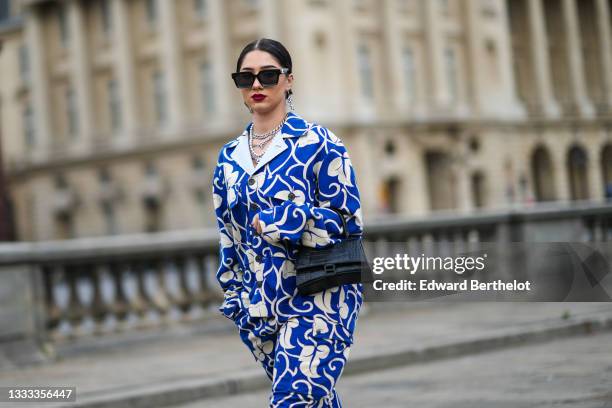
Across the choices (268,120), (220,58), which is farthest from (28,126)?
(268,120)

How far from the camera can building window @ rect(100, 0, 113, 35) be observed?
224ft

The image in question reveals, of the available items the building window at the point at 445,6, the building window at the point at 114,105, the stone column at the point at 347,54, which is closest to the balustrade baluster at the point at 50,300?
the stone column at the point at 347,54

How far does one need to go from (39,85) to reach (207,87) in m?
13.8

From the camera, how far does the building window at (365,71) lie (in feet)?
195

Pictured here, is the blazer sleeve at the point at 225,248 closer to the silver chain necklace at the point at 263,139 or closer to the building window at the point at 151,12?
the silver chain necklace at the point at 263,139

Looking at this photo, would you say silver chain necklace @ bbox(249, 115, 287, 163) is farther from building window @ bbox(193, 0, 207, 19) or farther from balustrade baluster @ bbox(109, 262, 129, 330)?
building window @ bbox(193, 0, 207, 19)

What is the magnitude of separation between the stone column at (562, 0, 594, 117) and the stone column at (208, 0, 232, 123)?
24.1 m

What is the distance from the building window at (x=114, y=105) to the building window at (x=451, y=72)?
16.9m

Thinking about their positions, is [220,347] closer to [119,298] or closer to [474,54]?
[119,298]

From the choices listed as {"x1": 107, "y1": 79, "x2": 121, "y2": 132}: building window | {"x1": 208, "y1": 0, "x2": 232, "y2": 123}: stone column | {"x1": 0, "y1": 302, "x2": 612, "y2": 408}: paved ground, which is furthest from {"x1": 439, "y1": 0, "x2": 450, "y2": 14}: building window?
{"x1": 0, "y1": 302, "x2": 612, "y2": 408}: paved ground

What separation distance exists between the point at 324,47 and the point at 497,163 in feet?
41.9

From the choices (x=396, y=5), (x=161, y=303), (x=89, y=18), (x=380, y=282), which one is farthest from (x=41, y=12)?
(x=380, y=282)

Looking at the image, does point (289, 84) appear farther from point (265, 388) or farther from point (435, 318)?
point (435, 318)

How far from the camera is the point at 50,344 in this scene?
12852mm
